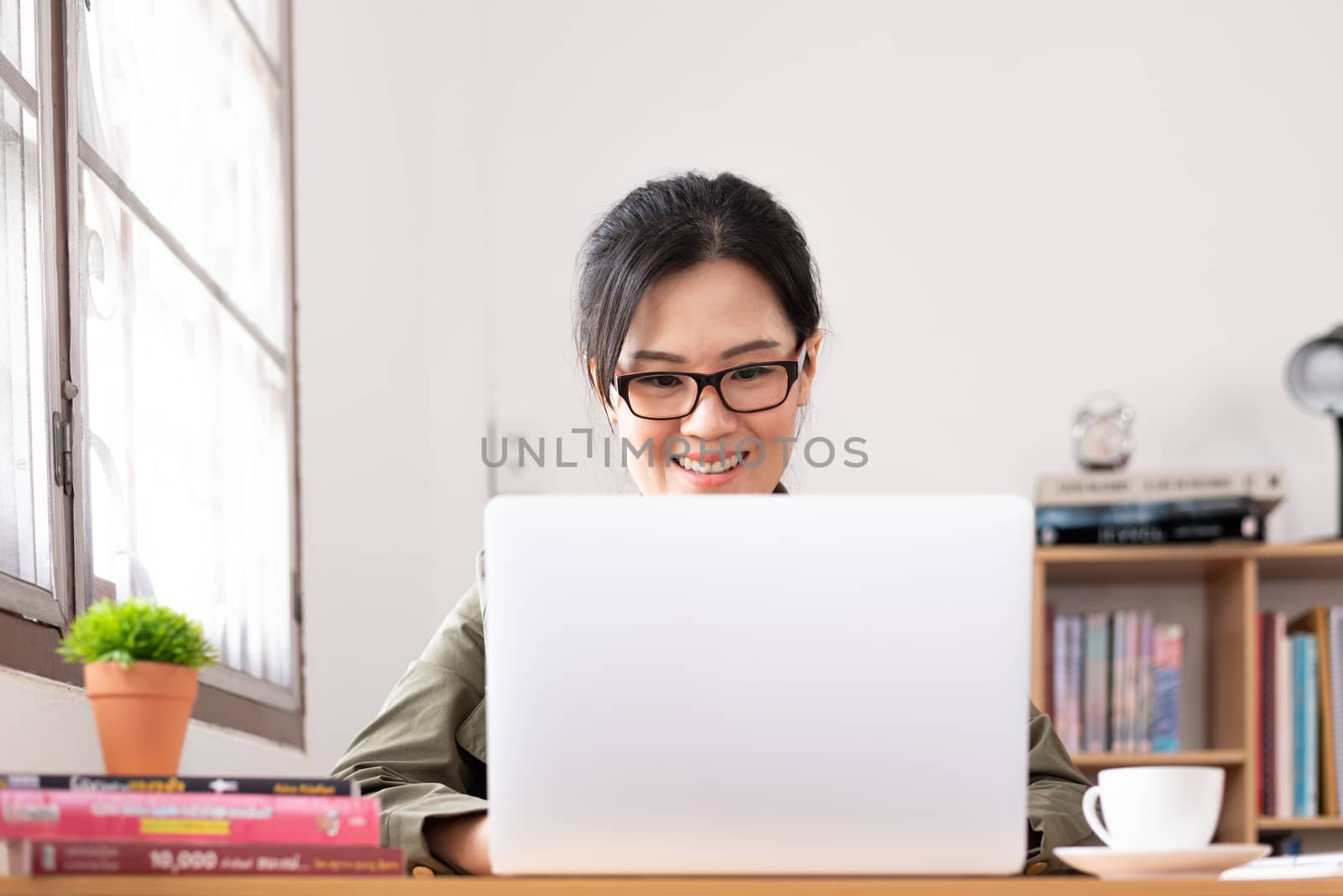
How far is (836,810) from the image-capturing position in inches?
29.4

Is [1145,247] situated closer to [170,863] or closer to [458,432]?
[458,432]

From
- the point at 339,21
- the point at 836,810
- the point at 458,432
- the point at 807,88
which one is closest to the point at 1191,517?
the point at 807,88

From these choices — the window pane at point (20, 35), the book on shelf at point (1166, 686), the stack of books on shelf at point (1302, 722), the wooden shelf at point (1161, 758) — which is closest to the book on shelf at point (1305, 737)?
the stack of books on shelf at point (1302, 722)

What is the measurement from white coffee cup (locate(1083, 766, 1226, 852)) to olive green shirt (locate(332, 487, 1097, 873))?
284 mm

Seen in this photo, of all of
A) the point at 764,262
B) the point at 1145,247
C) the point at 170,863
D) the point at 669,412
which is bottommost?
the point at 170,863

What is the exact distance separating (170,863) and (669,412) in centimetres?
90

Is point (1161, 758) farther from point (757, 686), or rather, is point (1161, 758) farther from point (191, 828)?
point (191, 828)

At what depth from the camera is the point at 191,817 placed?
29.3 inches

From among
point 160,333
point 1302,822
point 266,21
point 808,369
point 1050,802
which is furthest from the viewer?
point 1302,822

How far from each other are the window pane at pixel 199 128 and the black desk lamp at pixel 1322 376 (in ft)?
7.22

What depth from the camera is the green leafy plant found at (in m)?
0.93

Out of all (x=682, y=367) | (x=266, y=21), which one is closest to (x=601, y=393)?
(x=682, y=367)

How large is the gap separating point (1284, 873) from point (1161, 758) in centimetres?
243

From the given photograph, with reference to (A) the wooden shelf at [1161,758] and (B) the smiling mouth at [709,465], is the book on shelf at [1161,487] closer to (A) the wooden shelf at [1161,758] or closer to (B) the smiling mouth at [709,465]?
(A) the wooden shelf at [1161,758]
